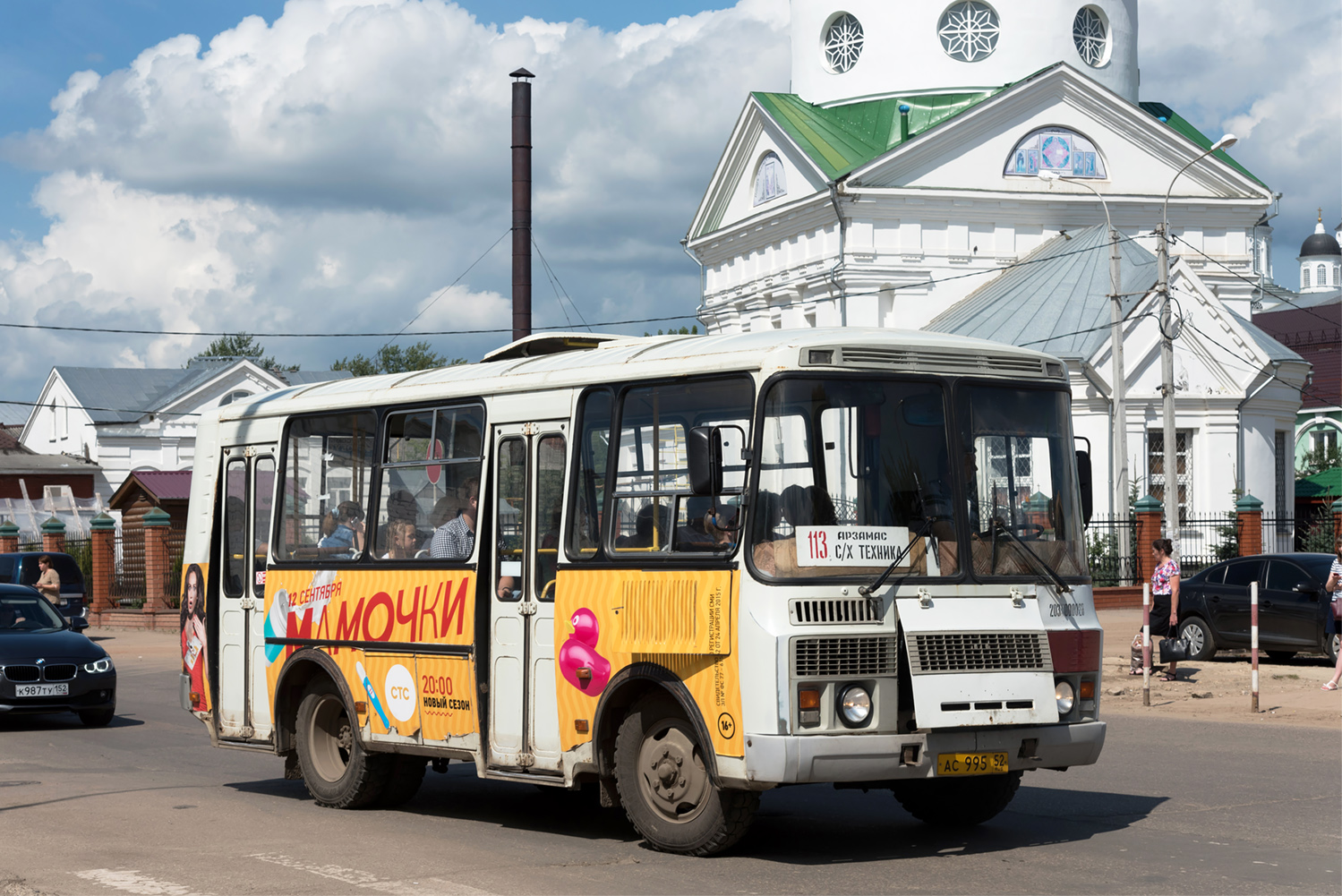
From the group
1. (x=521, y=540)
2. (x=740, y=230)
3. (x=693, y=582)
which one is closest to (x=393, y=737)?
(x=521, y=540)

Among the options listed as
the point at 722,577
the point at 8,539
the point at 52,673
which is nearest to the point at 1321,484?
the point at 8,539

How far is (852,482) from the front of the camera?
8.85 m

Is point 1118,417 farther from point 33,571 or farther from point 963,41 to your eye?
point 33,571

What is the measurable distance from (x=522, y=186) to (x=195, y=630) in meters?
19.9

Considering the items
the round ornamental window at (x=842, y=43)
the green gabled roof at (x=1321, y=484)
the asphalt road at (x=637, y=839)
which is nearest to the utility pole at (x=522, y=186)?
the asphalt road at (x=637, y=839)

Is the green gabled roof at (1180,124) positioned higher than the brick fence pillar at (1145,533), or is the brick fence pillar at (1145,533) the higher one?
the green gabled roof at (1180,124)

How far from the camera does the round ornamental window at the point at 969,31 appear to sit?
4984 centimetres

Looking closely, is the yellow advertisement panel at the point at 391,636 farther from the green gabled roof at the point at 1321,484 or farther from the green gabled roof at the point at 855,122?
the green gabled roof at the point at 1321,484

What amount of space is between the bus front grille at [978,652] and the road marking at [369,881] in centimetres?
246

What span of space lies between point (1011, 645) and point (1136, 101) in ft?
157

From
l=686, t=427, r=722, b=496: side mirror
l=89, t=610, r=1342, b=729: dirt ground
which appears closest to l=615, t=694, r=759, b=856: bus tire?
l=686, t=427, r=722, b=496: side mirror

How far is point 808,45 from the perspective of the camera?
52.8 m

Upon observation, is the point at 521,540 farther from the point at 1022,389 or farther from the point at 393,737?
the point at 1022,389

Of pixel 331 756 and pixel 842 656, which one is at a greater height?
pixel 842 656
